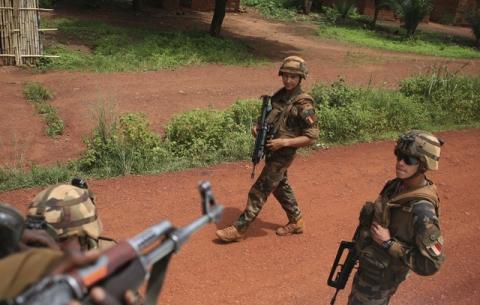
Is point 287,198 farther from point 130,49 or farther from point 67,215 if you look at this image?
point 130,49

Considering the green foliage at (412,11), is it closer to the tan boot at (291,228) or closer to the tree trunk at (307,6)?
the tree trunk at (307,6)

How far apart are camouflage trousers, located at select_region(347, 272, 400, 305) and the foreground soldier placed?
72.3 inches

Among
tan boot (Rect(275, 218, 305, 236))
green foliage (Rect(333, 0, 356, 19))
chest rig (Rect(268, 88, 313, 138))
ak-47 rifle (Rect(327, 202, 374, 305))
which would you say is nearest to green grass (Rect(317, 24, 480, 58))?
green foliage (Rect(333, 0, 356, 19))

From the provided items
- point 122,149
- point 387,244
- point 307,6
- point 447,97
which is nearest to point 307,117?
point 387,244

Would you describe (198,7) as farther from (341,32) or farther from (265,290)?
(265,290)

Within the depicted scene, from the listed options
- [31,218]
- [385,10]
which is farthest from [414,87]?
[385,10]

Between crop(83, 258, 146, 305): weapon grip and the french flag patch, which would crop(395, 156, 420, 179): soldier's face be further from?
crop(83, 258, 146, 305): weapon grip

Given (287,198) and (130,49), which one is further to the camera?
(130,49)

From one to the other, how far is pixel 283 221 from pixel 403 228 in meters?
2.79

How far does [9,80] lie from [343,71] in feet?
31.4

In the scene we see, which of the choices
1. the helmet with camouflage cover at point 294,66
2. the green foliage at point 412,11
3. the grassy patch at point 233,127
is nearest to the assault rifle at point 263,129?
the helmet with camouflage cover at point 294,66

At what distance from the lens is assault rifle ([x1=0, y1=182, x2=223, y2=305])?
3.82ft

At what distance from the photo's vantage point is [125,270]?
1330 mm

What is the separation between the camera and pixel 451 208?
6.51m
